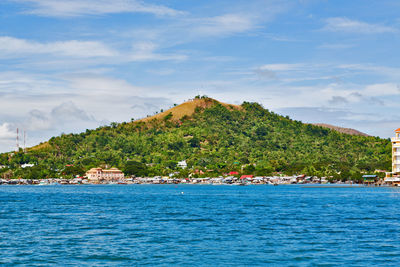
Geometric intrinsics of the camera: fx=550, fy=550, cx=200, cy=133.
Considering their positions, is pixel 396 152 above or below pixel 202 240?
above

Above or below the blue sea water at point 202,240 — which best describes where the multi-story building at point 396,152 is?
above

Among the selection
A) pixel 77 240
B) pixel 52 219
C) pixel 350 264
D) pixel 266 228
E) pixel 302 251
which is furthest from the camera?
pixel 52 219

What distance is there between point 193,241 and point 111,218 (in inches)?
860

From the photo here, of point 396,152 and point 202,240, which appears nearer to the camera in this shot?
point 202,240

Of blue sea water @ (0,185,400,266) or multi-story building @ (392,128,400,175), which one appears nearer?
blue sea water @ (0,185,400,266)

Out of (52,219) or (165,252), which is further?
(52,219)

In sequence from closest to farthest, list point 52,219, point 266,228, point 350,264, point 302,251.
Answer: point 350,264
point 302,251
point 266,228
point 52,219

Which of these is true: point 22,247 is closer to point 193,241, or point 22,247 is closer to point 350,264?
point 193,241

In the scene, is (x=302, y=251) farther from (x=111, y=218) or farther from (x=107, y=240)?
(x=111, y=218)

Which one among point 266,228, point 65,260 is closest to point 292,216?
point 266,228

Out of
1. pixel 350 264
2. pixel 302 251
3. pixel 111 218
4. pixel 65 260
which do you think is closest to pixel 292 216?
pixel 111 218

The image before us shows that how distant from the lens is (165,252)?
41.1 metres

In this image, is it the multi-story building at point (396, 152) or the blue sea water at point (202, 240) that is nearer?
the blue sea water at point (202, 240)

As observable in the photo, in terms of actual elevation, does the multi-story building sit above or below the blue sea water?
above
